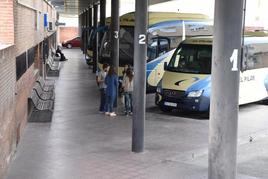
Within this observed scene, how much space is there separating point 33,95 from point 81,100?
11.6 ft

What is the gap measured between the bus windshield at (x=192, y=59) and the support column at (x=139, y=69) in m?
5.15

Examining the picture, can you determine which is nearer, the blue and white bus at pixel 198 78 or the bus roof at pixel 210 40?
the blue and white bus at pixel 198 78

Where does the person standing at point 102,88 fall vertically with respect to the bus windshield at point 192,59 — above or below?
below

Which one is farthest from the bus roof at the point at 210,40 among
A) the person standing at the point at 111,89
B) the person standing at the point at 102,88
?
the person standing at the point at 111,89

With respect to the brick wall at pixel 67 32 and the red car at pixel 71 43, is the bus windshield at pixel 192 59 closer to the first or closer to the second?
the red car at pixel 71 43

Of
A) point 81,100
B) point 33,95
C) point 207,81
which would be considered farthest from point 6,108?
point 81,100

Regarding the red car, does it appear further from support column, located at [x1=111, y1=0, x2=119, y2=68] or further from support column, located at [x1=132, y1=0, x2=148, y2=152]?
support column, located at [x1=132, y1=0, x2=148, y2=152]

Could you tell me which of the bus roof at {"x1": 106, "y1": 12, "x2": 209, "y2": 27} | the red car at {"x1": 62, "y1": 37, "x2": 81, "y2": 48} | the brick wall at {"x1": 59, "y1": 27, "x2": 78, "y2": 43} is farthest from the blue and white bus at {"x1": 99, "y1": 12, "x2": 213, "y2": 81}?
the brick wall at {"x1": 59, "y1": 27, "x2": 78, "y2": 43}

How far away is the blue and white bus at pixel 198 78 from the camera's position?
14.5m

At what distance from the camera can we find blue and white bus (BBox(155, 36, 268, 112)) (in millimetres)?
14500

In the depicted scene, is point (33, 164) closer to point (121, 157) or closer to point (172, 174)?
point (121, 157)

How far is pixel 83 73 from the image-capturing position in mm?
28828

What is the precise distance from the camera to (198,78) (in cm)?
1466

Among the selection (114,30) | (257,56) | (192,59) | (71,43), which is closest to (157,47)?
(114,30)
